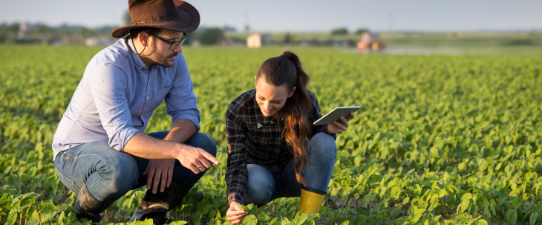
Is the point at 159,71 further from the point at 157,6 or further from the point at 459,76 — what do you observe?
the point at 459,76

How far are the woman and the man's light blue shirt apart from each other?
381 millimetres

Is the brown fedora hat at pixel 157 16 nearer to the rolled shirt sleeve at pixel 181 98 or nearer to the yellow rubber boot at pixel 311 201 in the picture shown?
the rolled shirt sleeve at pixel 181 98

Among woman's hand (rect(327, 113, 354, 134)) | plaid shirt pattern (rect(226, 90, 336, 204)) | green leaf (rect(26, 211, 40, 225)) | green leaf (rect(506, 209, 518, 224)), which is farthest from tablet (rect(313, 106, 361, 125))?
green leaf (rect(26, 211, 40, 225))

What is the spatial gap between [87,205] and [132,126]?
476 millimetres

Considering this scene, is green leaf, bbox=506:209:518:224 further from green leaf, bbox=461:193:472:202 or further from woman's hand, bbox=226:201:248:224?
woman's hand, bbox=226:201:248:224

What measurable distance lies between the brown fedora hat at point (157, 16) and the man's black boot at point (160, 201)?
0.88 m

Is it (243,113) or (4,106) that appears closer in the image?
(243,113)

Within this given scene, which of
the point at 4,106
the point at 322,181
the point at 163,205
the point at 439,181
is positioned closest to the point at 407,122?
the point at 439,181

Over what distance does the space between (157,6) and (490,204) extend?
2.27m

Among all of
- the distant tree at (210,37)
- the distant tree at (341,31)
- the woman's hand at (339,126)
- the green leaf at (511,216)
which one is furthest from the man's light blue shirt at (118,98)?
the distant tree at (341,31)

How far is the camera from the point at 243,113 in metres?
2.30

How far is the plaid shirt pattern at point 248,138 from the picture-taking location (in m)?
2.23

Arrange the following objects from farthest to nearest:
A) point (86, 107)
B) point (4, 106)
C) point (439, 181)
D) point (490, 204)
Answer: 1. point (4, 106)
2. point (439, 181)
3. point (490, 204)
4. point (86, 107)

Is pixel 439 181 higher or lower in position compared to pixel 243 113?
lower
